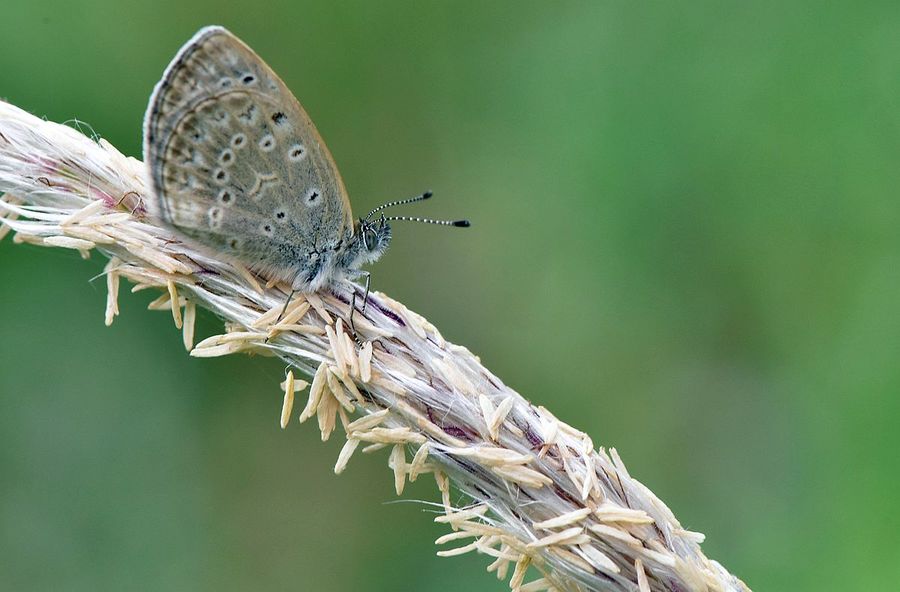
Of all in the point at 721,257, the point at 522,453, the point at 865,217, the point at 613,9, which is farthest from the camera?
the point at 613,9

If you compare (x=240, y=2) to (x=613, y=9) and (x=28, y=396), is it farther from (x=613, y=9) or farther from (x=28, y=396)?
(x=28, y=396)

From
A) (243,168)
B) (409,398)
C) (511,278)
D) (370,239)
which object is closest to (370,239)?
(370,239)

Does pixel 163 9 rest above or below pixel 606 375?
above

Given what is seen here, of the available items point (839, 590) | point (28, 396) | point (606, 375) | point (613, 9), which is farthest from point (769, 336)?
point (28, 396)

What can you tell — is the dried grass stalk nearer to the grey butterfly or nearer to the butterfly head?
the grey butterfly

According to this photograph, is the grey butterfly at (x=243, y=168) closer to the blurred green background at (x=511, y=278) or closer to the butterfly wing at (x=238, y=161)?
the butterfly wing at (x=238, y=161)

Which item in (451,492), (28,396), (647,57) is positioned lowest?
(28,396)

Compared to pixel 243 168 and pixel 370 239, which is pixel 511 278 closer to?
pixel 370 239
